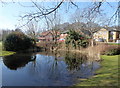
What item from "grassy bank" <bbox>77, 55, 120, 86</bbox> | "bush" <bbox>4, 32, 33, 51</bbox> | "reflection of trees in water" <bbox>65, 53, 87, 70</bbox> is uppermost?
"bush" <bbox>4, 32, 33, 51</bbox>

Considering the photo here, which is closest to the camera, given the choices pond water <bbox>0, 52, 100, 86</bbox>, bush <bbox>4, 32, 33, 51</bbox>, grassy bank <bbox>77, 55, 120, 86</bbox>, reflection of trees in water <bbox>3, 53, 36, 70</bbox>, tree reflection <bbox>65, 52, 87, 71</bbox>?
grassy bank <bbox>77, 55, 120, 86</bbox>

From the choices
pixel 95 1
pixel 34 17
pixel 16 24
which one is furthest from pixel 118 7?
pixel 16 24

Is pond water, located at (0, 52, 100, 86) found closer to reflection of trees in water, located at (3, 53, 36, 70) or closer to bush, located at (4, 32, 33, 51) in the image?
reflection of trees in water, located at (3, 53, 36, 70)

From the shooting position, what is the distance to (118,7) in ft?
12.8

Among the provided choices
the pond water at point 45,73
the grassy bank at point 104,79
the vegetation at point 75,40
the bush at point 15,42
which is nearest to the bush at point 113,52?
the vegetation at point 75,40

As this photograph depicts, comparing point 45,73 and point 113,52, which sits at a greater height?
point 113,52

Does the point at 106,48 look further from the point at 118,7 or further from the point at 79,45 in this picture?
the point at 118,7

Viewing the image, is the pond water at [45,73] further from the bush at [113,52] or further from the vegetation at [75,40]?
the vegetation at [75,40]

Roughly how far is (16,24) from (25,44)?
1686 centimetres

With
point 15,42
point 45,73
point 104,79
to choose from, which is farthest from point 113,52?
point 15,42

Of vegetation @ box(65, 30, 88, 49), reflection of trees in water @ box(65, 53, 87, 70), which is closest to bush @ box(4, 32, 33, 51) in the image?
vegetation @ box(65, 30, 88, 49)

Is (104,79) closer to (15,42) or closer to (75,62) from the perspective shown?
(75,62)

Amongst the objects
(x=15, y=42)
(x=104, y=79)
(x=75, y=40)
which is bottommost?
(x=104, y=79)

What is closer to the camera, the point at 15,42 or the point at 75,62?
the point at 75,62
